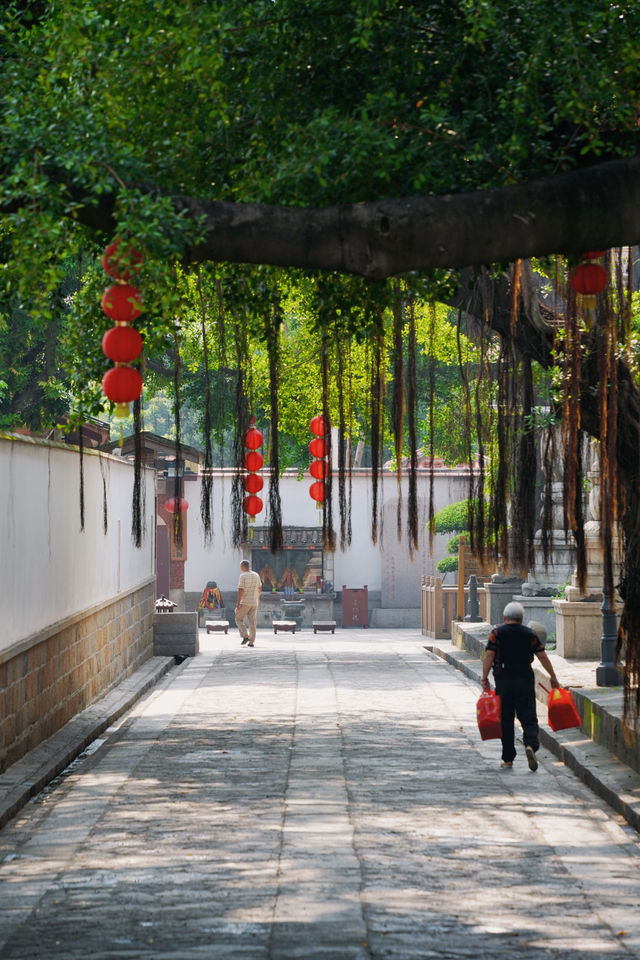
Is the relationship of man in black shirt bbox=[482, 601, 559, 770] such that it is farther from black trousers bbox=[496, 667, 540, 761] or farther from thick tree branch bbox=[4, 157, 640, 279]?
thick tree branch bbox=[4, 157, 640, 279]

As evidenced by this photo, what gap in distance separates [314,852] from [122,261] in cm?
377

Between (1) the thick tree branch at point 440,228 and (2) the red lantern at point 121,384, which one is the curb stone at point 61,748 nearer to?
(2) the red lantern at point 121,384

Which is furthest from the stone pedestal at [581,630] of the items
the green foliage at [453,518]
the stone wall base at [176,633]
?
the green foliage at [453,518]

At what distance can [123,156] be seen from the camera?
8641 millimetres

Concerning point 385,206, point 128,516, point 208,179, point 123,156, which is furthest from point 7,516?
point 128,516

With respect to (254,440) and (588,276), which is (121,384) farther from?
(254,440)

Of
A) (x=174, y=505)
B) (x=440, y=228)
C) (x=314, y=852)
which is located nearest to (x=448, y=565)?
(x=174, y=505)

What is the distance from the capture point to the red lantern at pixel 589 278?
9.13 metres

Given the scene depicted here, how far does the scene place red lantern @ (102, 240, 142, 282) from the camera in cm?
820

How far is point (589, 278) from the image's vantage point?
9156 millimetres

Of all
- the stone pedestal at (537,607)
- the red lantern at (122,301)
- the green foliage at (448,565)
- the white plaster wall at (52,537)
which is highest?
the red lantern at (122,301)

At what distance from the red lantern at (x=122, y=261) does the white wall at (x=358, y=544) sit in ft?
120

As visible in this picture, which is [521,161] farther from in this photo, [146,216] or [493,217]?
[146,216]

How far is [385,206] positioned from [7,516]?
5.98m
